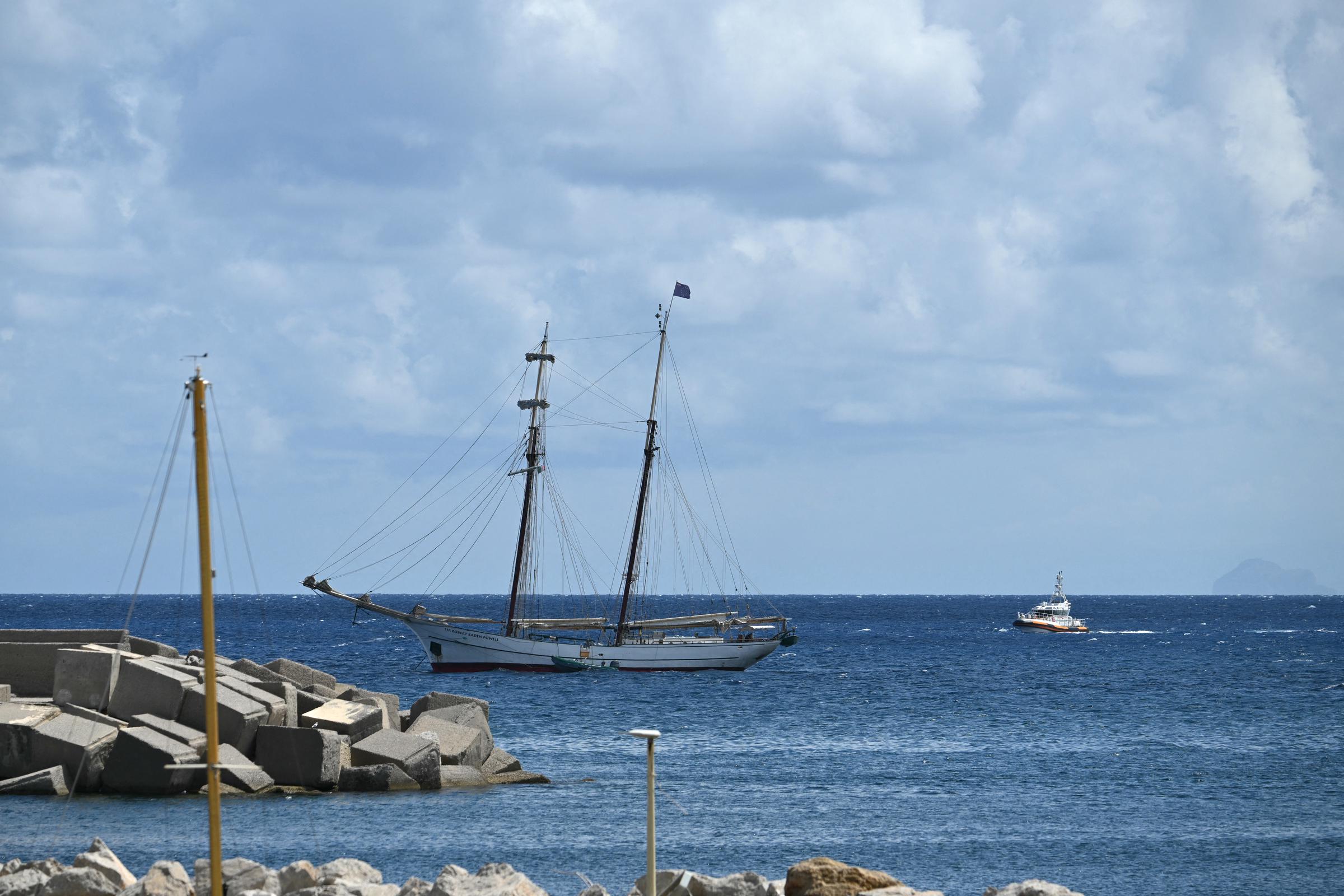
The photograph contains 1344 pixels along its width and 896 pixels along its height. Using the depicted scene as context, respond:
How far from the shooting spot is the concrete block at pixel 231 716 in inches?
1037

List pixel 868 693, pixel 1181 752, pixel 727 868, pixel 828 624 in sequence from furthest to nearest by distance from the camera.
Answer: pixel 828 624 → pixel 868 693 → pixel 1181 752 → pixel 727 868

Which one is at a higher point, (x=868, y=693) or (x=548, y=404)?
(x=548, y=404)

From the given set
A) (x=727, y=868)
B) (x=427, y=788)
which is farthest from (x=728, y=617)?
(x=727, y=868)

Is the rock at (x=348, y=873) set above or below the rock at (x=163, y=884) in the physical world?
below

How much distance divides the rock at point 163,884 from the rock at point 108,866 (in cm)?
47

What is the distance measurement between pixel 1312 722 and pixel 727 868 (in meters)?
30.8

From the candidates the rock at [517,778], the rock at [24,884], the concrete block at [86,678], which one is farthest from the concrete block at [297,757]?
the rock at [24,884]

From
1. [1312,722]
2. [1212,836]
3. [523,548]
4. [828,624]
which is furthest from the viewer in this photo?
[828,624]

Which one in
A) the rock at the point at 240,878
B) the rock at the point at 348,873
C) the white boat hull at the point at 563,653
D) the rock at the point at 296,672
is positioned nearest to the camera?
the rock at the point at 240,878

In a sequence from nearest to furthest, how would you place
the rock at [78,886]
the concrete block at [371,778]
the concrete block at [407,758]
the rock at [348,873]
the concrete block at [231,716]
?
the rock at [78,886] < the rock at [348,873] < the concrete block at [231,716] < the concrete block at [371,778] < the concrete block at [407,758]

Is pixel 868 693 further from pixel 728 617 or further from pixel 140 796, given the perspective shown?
pixel 140 796

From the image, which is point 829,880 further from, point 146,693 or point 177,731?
point 146,693

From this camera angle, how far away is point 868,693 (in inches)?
2313

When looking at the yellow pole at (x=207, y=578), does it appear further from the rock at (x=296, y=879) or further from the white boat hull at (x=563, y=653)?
the white boat hull at (x=563, y=653)
